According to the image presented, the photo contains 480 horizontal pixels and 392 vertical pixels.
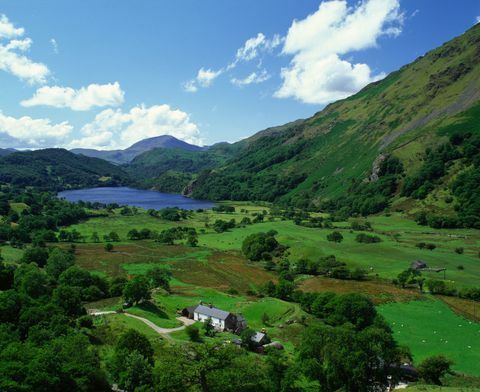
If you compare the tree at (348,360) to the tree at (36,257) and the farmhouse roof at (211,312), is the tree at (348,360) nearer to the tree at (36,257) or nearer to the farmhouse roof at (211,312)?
the farmhouse roof at (211,312)

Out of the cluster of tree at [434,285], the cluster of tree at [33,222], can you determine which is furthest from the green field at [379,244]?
the cluster of tree at [33,222]

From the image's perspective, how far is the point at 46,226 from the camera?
162 meters

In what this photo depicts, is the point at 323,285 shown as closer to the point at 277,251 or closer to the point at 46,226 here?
the point at 277,251

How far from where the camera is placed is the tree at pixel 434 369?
4759 centimetres

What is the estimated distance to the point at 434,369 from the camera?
47656 mm

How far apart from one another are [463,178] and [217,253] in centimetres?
11458

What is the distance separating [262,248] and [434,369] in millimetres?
78082

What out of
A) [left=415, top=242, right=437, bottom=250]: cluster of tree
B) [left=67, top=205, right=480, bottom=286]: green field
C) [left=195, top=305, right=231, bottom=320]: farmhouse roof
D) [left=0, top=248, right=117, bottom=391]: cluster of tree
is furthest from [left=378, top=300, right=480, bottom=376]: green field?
[left=0, top=248, right=117, bottom=391]: cluster of tree

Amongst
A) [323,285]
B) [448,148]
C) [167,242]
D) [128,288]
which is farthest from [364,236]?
[448,148]

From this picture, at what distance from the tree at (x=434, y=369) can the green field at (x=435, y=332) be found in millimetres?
6315

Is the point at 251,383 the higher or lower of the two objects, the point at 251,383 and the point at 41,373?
the lower

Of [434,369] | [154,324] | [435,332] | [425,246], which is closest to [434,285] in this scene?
[435,332]

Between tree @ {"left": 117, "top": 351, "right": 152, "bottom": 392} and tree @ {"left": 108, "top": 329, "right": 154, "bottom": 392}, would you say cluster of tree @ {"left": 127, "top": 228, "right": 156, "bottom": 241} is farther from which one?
tree @ {"left": 117, "top": 351, "right": 152, "bottom": 392}

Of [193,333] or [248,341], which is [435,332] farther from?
[193,333]
